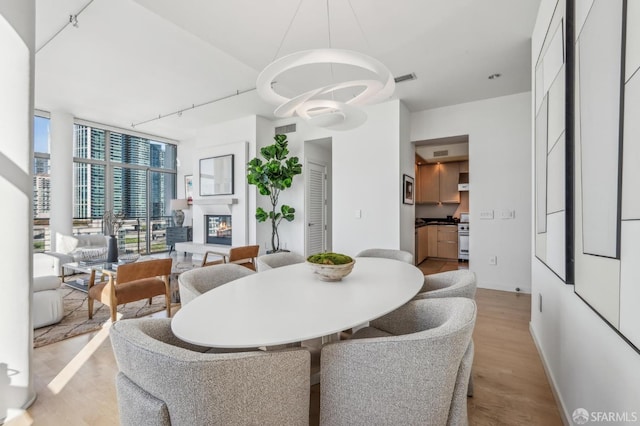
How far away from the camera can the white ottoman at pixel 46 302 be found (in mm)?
2881

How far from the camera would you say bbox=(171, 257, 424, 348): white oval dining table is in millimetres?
1019

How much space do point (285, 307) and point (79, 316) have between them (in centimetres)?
324

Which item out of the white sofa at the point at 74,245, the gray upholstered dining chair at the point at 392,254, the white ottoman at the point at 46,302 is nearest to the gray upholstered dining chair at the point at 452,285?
the gray upholstered dining chair at the point at 392,254

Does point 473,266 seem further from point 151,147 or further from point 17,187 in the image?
point 151,147

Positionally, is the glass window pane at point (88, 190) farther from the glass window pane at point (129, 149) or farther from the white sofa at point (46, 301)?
the white sofa at point (46, 301)

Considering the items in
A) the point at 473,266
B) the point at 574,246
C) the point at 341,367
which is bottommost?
the point at 473,266

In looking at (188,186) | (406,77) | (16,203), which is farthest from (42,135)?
(406,77)

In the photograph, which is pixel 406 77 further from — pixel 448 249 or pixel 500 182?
pixel 448 249

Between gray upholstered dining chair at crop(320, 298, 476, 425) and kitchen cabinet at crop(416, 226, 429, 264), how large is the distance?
200 inches

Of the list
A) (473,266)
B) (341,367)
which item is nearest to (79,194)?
(341,367)

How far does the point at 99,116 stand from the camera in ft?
18.9

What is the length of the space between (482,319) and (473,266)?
4.95 ft

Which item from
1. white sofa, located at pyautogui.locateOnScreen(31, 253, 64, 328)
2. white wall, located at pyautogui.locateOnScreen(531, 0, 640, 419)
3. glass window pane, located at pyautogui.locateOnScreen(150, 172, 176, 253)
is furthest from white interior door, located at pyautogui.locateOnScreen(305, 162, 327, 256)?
glass window pane, located at pyautogui.locateOnScreen(150, 172, 176, 253)

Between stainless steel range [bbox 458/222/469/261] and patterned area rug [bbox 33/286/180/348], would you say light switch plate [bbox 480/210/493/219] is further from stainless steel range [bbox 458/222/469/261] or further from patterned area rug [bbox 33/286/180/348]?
patterned area rug [bbox 33/286/180/348]
